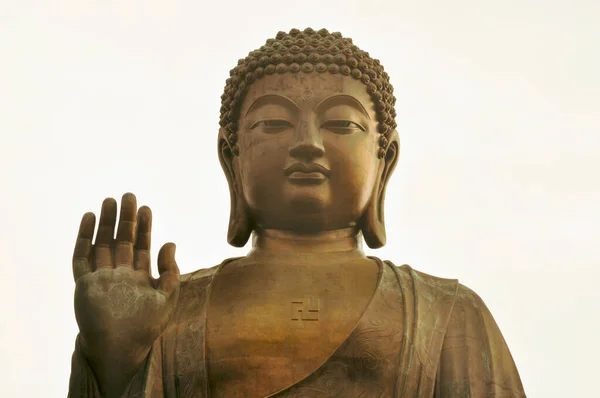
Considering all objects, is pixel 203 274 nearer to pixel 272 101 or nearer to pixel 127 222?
pixel 127 222

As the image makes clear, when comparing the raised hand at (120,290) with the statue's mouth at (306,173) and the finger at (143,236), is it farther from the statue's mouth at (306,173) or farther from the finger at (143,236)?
the statue's mouth at (306,173)

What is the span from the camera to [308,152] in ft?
43.1

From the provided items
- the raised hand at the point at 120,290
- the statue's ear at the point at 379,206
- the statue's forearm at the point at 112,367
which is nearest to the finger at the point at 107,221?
the raised hand at the point at 120,290

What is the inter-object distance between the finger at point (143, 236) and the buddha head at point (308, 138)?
1.13 m

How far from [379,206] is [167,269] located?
2158 mm

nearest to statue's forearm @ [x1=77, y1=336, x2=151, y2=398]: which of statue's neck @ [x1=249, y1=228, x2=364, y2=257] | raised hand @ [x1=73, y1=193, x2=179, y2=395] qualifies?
raised hand @ [x1=73, y1=193, x2=179, y2=395]

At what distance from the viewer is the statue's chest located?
41.2ft

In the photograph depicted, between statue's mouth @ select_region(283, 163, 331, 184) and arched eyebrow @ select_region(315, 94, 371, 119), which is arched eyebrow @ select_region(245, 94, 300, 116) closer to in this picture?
arched eyebrow @ select_region(315, 94, 371, 119)

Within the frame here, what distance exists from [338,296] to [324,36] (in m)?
2.26

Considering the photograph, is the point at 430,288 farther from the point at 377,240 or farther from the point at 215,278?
the point at 215,278

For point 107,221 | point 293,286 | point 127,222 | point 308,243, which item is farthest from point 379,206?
point 107,221

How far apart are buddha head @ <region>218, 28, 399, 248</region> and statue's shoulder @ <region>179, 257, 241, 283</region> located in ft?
1.25

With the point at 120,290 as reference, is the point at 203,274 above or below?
above

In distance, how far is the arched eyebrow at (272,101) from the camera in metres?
13.4
